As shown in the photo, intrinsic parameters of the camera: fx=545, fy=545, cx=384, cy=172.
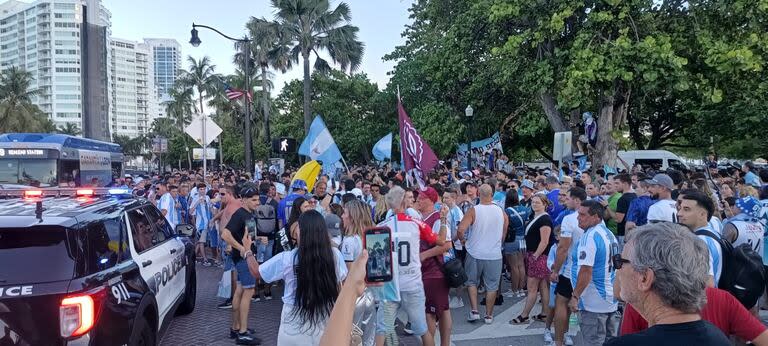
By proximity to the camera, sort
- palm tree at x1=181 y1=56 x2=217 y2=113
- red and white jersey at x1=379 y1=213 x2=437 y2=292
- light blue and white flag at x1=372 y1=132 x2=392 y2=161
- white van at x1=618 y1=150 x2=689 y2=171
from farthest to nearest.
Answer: palm tree at x1=181 y1=56 x2=217 y2=113
white van at x1=618 y1=150 x2=689 y2=171
light blue and white flag at x1=372 y1=132 x2=392 y2=161
red and white jersey at x1=379 y1=213 x2=437 y2=292

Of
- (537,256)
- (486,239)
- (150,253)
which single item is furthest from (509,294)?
(150,253)

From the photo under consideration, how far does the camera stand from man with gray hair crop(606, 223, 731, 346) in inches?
72.9

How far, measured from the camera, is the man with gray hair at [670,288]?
185 cm

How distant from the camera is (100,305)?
3.65 meters

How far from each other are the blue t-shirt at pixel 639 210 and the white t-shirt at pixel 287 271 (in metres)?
4.89

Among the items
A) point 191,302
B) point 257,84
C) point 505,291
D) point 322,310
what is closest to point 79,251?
point 322,310

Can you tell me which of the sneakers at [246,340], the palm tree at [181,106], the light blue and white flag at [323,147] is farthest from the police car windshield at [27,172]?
the palm tree at [181,106]

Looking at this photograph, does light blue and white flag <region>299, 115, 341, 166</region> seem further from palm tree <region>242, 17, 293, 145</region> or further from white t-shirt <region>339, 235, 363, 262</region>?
palm tree <region>242, 17, 293, 145</region>

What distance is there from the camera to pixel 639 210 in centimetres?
716

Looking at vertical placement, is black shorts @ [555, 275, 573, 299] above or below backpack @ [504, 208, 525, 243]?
below

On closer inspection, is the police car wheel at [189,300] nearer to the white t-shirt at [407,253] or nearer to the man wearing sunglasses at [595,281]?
the white t-shirt at [407,253]

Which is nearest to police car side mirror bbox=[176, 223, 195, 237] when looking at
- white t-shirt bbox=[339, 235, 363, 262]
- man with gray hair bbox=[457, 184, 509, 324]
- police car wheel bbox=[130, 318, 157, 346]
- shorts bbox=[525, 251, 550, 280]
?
police car wheel bbox=[130, 318, 157, 346]

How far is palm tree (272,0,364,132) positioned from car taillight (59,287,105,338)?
76.7ft

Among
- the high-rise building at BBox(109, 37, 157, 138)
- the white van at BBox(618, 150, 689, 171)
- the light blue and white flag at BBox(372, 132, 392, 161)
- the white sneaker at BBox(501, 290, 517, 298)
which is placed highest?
the high-rise building at BBox(109, 37, 157, 138)
